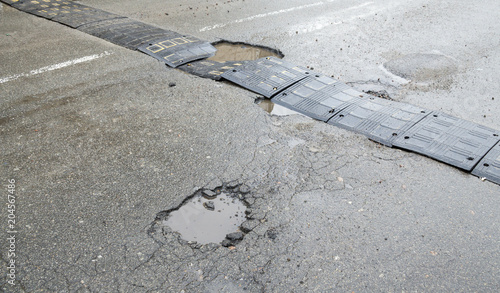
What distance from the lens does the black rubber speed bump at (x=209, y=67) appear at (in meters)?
5.91

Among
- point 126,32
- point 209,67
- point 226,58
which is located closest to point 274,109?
point 209,67

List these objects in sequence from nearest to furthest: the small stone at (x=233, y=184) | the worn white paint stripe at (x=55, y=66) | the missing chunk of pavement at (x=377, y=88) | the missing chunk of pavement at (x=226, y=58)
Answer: the small stone at (x=233, y=184) < the missing chunk of pavement at (x=377, y=88) < the worn white paint stripe at (x=55, y=66) < the missing chunk of pavement at (x=226, y=58)

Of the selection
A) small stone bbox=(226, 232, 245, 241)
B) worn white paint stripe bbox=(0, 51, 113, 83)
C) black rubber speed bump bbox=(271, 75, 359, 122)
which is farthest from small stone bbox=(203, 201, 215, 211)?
worn white paint stripe bbox=(0, 51, 113, 83)

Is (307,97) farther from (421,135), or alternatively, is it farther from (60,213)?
(60,213)

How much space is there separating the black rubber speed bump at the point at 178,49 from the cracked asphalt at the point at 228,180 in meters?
0.21

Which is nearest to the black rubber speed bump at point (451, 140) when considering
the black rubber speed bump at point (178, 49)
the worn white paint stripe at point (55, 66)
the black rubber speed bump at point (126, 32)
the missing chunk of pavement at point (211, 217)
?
the missing chunk of pavement at point (211, 217)

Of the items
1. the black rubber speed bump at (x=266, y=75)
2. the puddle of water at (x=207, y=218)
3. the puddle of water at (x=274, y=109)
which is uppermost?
the black rubber speed bump at (x=266, y=75)

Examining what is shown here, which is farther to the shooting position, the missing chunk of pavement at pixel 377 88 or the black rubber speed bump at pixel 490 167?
the missing chunk of pavement at pixel 377 88

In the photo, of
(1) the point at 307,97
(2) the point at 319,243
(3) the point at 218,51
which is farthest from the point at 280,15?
(2) the point at 319,243

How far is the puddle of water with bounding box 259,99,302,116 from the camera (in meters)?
5.09

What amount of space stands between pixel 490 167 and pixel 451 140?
53cm

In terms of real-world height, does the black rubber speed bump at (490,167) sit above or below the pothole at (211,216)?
above

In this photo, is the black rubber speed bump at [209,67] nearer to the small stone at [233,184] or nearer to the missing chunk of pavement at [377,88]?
the missing chunk of pavement at [377,88]

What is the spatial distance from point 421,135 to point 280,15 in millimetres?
4848
